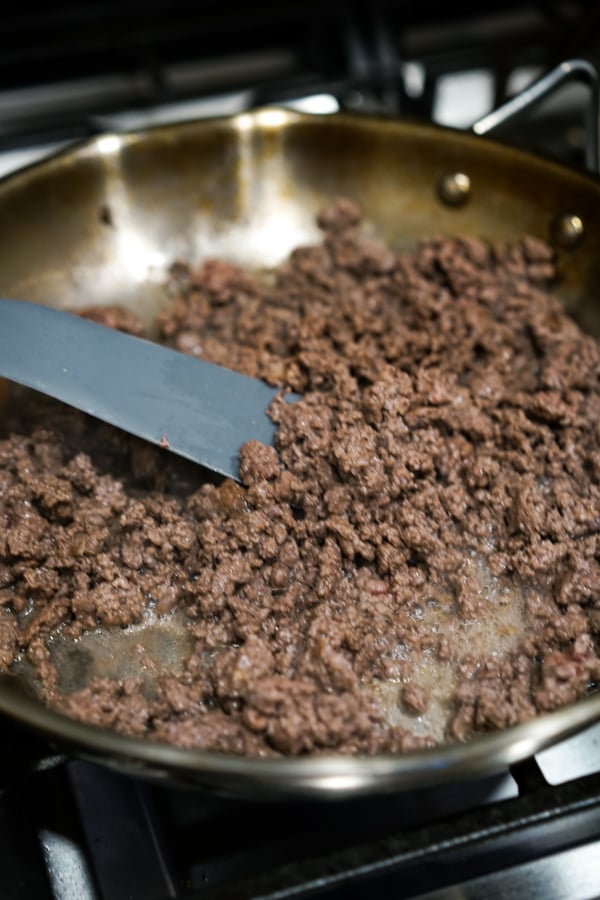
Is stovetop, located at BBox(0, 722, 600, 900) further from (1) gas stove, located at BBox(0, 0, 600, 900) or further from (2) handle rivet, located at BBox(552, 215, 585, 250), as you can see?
(2) handle rivet, located at BBox(552, 215, 585, 250)

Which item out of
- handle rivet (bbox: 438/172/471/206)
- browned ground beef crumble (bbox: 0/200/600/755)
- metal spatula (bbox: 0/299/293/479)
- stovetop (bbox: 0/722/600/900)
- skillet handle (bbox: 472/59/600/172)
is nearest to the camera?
stovetop (bbox: 0/722/600/900)

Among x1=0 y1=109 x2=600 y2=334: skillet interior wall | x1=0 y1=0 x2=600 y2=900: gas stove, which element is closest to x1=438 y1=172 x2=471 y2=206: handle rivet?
x1=0 y1=109 x2=600 y2=334: skillet interior wall

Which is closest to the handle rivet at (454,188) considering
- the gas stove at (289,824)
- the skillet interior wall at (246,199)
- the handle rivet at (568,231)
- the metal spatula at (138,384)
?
the skillet interior wall at (246,199)


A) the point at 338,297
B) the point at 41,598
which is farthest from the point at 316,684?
the point at 338,297

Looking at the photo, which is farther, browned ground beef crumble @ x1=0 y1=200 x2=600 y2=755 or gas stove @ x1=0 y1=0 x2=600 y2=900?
browned ground beef crumble @ x1=0 y1=200 x2=600 y2=755

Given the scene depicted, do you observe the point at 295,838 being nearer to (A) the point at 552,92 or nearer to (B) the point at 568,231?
(B) the point at 568,231

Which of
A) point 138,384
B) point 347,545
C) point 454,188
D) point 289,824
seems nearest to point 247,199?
point 454,188
